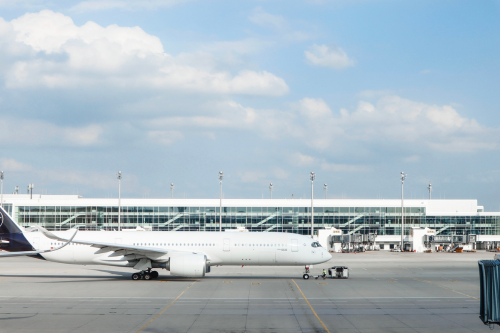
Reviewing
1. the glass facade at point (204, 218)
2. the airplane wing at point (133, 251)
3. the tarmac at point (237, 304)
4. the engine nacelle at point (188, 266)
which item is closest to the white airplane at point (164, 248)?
the airplane wing at point (133, 251)

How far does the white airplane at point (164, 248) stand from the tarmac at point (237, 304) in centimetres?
161

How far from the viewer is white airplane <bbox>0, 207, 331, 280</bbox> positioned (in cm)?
3981

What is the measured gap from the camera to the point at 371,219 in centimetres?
11600

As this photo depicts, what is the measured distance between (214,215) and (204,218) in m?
2.49

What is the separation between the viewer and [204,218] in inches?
4510

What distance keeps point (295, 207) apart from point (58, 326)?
96172mm

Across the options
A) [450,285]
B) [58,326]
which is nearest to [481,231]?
[450,285]

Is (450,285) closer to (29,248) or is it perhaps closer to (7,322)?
(7,322)

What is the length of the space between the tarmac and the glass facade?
6960cm

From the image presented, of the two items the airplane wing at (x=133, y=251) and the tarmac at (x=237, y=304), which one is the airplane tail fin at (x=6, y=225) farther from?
the airplane wing at (x=133, y=251)

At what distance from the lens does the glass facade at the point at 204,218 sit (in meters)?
113

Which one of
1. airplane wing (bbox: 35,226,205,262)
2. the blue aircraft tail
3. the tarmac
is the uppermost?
the blue aircraft tail

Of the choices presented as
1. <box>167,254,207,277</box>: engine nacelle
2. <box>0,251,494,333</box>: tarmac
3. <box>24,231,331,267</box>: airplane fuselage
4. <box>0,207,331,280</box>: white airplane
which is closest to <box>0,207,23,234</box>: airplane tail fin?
<box>0,207,331,280</box>: white airplane

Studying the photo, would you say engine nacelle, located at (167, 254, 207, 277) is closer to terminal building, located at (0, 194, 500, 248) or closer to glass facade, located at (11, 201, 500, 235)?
terminal building, located at (0, 194, 500, 248)
